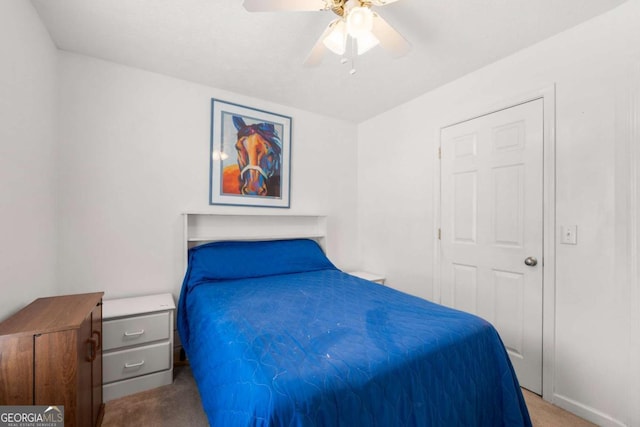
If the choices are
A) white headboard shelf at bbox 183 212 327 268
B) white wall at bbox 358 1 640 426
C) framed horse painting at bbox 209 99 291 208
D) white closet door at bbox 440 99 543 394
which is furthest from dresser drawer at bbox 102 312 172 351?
white wall at bbox 358 1 640 426

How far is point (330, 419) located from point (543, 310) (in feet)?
5.84

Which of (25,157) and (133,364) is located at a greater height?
(25,157)

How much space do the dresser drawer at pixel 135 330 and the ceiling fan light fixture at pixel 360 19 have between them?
7.05 feet

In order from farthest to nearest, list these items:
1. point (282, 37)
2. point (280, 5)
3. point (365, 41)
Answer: point (282, 37) < point (365, 41) < point (280, 5)

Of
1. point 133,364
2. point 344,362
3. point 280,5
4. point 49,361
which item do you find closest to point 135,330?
point 133,364

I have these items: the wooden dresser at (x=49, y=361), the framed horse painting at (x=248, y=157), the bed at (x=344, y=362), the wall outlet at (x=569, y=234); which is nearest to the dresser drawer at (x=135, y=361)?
the bed at (x=344, y=362)

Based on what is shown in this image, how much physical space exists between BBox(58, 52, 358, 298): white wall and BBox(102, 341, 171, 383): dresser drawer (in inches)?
20.7

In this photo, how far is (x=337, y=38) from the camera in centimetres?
153

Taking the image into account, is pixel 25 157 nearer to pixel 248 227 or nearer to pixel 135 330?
pixel 135 330

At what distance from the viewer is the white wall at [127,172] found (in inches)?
80.9

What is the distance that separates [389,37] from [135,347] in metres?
2.54

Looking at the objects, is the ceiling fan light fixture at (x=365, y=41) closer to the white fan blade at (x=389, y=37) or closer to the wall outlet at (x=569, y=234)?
the white fan blade at (x=389, y=37)

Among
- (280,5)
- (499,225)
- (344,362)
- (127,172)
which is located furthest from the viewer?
(127,172)

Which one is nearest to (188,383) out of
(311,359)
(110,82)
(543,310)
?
(311,359)
